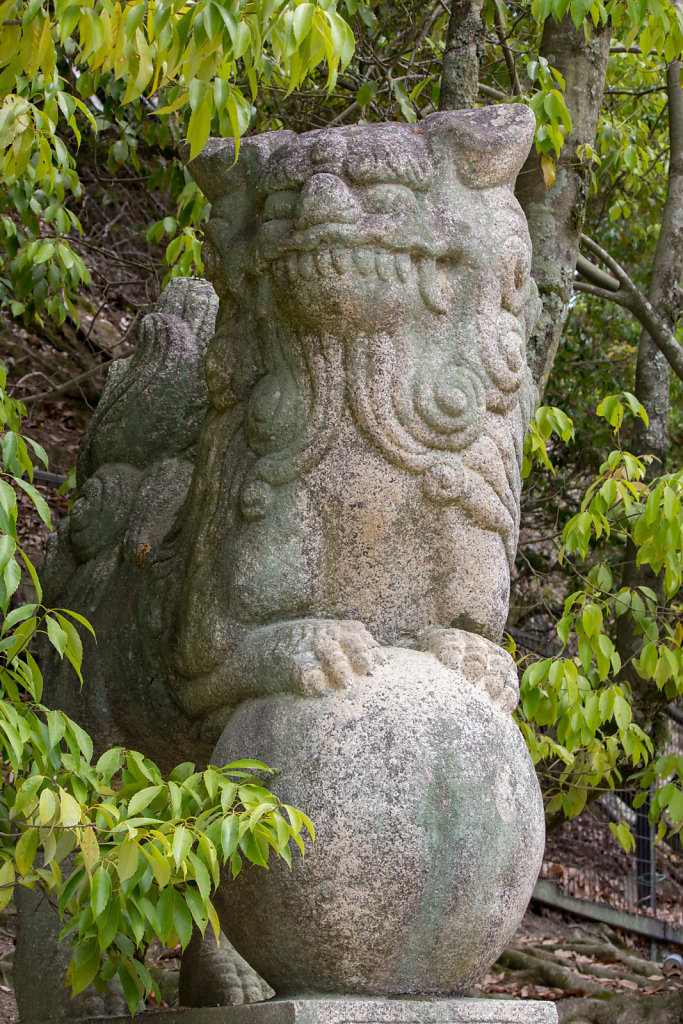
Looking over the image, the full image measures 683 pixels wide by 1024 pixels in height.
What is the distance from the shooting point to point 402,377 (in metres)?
2.24

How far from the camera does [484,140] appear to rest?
91.4 inches

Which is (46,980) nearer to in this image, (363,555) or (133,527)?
(133,527)

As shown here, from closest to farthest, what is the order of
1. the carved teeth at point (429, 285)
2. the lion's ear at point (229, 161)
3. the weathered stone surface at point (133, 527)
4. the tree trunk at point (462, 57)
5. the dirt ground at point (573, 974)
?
the carved teeth at point (429, 285), the lion's ear at point (229, 161), the weathered stone surface at point (133, 527), the tree trunk at point (462, 57), the dirt ground at point (573, 974)

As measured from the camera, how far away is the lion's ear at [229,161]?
2.46 meters

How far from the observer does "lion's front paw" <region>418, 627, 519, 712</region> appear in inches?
85.2

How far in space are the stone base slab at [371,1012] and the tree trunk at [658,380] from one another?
9.85 feet

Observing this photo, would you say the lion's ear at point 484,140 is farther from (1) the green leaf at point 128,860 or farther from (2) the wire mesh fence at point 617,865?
(2) the wire mesh fence at point 617,865

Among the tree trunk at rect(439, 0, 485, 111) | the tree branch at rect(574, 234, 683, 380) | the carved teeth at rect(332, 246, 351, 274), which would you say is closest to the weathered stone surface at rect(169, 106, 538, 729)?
the carved teeth at rect(332, 246, 351, 274)

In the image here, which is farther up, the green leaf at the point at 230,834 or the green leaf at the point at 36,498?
the green leaf at the point at 36,498

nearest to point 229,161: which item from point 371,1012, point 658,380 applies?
point 371,1012

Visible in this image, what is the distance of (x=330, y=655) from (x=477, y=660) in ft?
1.00

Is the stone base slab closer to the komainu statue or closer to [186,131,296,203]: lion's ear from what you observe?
the komainu statue

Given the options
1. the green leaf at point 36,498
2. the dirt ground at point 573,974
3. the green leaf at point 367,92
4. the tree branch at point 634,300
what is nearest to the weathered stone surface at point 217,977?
the dirt ground at point 573,974

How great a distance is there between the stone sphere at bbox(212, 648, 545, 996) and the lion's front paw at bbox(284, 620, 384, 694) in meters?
0.02
